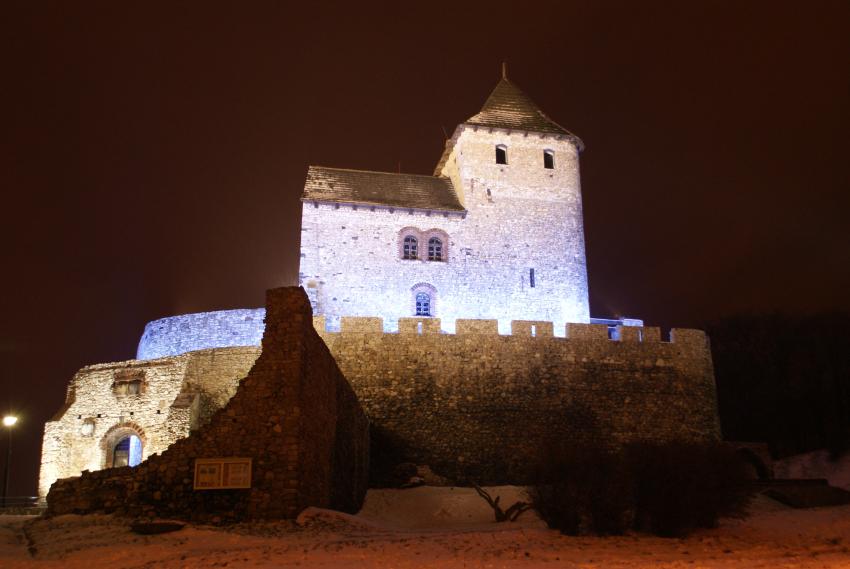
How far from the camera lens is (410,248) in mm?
27312

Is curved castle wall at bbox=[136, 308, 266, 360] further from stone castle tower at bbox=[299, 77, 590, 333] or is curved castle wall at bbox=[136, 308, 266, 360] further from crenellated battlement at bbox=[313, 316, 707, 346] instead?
crenellated battlement at bbox=[313, 316, 707, 346]

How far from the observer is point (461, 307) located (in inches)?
1058

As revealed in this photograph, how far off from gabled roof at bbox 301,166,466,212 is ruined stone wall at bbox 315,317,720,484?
300 inches

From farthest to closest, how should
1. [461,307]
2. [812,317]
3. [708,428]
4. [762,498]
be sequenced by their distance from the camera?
[812,317] → [461,307] → [708,428] → [762,498]

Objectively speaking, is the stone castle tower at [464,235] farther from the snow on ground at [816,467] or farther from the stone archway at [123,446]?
the snow on ground at [816,467]

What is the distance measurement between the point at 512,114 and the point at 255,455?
73.5ft

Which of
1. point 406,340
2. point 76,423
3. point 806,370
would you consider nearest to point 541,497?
point 406,340

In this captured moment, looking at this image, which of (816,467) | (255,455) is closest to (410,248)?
(255,455)

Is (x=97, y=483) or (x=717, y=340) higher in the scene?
(x=717, y=340)

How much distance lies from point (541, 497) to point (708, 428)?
38.6 ft

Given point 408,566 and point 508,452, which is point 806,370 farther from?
point 408,566

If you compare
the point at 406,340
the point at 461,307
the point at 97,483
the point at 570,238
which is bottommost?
the point at 97,483

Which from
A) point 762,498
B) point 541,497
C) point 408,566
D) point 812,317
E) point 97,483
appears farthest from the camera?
point 812,317

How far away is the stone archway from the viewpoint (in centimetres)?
2033
